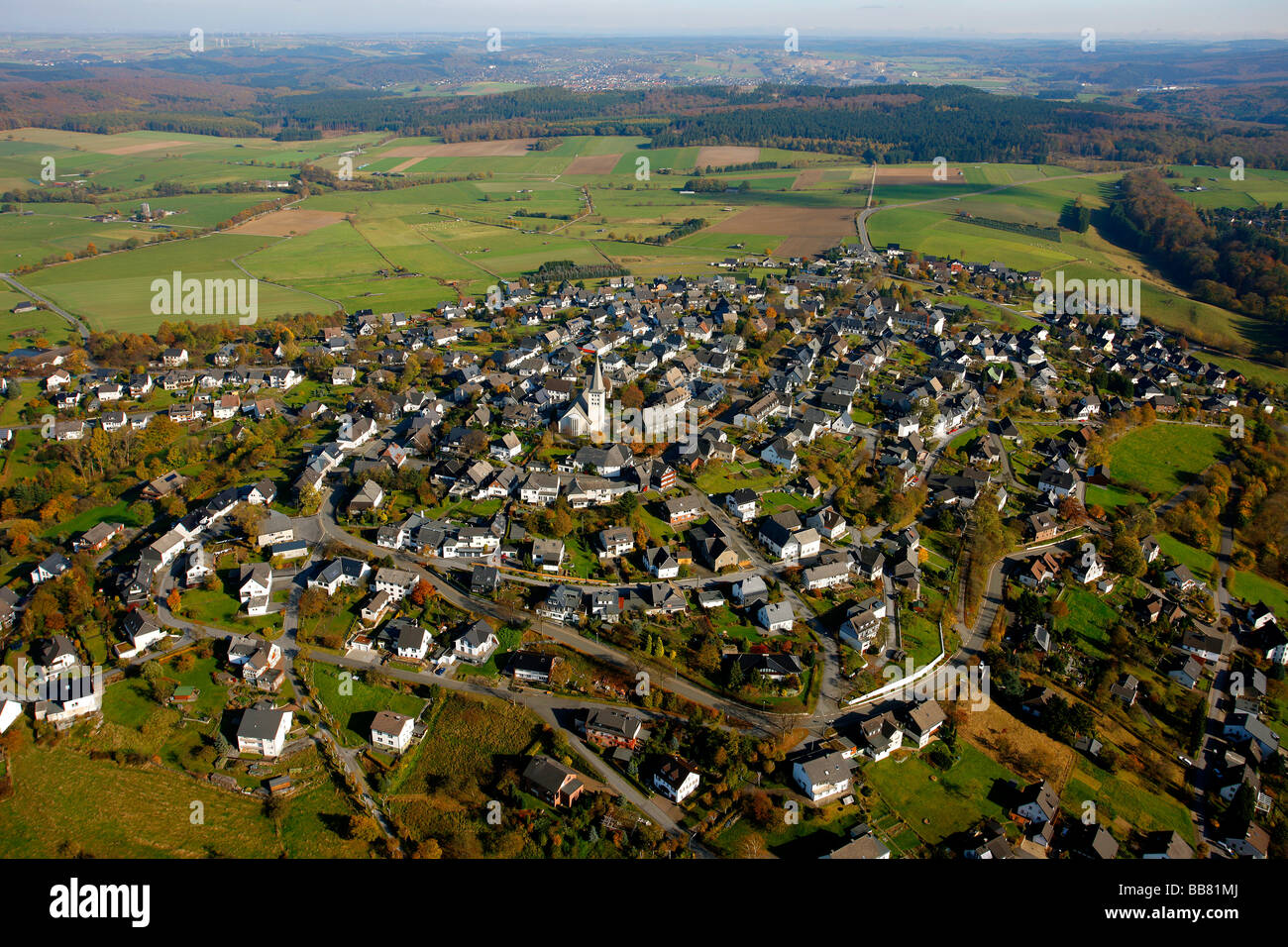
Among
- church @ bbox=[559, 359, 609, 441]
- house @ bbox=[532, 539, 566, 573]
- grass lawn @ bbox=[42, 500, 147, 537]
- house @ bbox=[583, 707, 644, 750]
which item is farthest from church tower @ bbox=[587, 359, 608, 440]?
grass lawn @ bbox=[42, 500, 147, 537]

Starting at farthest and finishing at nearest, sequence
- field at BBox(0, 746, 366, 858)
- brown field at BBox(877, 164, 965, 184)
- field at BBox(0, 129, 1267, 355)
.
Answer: brown field at BBox(877, 164, 965, 184) → field at BBox(0, 129, 1267, 355) → field at BBox(0, 746, 366, 858)

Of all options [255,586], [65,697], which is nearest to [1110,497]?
[255,586]

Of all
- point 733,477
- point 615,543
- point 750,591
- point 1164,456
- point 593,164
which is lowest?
point 750,591

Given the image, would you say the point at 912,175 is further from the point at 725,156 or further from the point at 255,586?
the point at 255,586

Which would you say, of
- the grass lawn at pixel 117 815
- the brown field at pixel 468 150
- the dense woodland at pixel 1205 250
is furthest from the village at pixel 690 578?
the brown field at pixel 468 150

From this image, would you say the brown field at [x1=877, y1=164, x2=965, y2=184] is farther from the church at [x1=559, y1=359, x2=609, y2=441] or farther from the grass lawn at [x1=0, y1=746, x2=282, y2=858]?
the grass lawn at [x1=0, y1=746, x2=282, y2=858]

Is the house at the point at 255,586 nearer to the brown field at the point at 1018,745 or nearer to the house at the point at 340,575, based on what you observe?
the house at the point at 340,575
